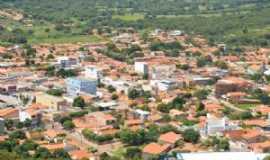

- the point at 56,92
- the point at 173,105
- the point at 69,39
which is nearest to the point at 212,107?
the point at 173,105

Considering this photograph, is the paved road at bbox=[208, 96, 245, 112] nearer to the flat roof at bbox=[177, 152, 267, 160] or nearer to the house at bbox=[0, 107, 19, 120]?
the flat roof at bbox=[177, 152, 267, 160]

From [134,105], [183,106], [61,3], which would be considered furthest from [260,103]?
[61,3]

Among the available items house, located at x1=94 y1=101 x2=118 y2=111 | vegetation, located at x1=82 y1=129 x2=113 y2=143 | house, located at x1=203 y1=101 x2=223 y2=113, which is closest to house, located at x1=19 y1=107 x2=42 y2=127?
vegetation, located at x1=82 y1=129 x2=113 y2=143

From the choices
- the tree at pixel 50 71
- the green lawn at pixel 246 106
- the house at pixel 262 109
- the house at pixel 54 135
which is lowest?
the green lawn at pixel 246 106

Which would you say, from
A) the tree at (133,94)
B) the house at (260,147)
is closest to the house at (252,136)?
the house at (260,147)

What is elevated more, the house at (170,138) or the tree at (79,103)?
the tree at (79,103)

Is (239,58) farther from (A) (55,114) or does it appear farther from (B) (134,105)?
(A) (55,114)

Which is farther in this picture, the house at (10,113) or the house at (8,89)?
the house at (8,89)

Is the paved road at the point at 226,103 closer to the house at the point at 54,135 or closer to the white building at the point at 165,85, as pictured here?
the white building at the point at 165,85
